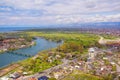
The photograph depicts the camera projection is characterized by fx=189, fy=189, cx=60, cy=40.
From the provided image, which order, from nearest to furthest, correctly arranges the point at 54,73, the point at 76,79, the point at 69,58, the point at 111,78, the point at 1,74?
the point at 76,79 < the point at 111,78 < the point at 54,73 < the point at 1,74 < the point at 69,58

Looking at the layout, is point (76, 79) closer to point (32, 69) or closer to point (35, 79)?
point (35, 79)

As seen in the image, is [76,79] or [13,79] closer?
[76,79]

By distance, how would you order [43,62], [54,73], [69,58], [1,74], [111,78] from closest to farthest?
[111,78], [54,73], [1,74], [43,62], [69,58]

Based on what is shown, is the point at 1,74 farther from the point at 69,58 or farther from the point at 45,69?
the point at 69,58

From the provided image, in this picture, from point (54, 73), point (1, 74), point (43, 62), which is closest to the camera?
point (54, 73)

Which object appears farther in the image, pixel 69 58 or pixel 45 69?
pixel 69 58

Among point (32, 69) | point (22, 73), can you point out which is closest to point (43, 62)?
point (32, 69)

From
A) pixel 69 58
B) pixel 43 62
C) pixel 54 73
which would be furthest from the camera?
pixel 69 58

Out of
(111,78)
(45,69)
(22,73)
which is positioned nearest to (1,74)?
(22,73)
